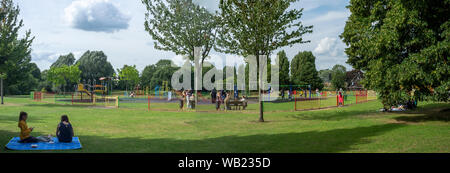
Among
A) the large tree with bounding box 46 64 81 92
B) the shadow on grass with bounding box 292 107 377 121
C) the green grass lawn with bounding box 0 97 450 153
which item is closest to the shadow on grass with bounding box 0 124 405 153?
the green grass lawn with bounding box 0 97 450 153

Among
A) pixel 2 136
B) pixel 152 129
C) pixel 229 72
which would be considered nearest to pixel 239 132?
pixel 152 129

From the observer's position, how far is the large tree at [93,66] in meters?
88.0

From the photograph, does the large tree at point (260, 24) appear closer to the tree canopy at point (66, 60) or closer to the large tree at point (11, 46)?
the large tree at point (11, 46)

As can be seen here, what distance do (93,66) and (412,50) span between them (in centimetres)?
8543

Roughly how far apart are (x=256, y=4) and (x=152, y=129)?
8735 millimetres

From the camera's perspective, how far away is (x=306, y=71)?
7056cm

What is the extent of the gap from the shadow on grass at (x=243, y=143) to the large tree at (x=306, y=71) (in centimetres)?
5710

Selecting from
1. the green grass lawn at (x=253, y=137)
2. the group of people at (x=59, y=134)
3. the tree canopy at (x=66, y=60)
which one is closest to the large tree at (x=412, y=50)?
the green grass lawn at (x=253, y=137)

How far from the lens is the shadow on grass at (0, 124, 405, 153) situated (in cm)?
992

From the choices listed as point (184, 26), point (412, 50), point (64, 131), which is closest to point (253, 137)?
point (64, 131)

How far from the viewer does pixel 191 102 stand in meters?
27.0

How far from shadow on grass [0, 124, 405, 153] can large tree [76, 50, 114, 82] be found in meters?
79.8

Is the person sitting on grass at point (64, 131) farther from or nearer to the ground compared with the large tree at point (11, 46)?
nearer to the ground
